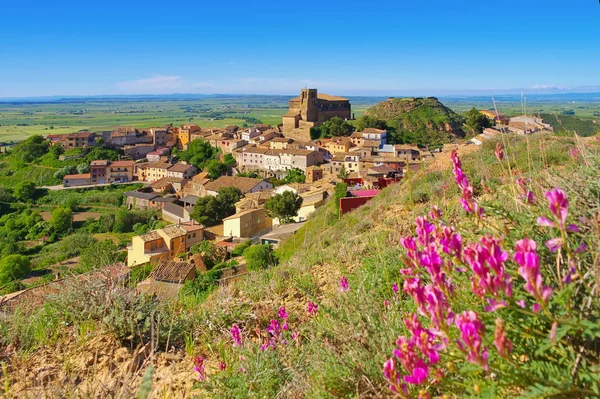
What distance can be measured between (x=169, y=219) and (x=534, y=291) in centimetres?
4649

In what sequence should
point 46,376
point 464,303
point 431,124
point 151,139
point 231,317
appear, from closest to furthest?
1. point 464,303
2. point 46,376
3. point 231,317
4. point 431,124
5. point 151,139

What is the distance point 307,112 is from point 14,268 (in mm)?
50135

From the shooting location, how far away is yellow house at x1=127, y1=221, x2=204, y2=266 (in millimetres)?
26141

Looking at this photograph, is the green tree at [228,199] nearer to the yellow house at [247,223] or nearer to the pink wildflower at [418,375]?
the yellow house at [247,223]

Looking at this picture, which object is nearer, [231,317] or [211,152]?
[231,317]

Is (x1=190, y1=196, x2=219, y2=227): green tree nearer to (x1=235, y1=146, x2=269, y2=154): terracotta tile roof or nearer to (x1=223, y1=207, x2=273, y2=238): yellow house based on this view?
(x1=223, y1=207, x2=273, y2=238): yellow house

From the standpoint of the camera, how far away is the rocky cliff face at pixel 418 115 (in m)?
66.8

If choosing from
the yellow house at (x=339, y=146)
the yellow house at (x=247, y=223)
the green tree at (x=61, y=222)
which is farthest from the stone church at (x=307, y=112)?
the yellow house at (x=247, y=223)

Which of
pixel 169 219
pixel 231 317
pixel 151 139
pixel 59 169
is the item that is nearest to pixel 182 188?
pixel 169 219

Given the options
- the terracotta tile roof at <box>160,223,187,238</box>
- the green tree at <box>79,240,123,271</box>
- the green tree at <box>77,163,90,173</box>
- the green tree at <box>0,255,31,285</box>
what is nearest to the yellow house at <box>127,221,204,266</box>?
the terracotta tile roof at <box>160,223,187,238</box>

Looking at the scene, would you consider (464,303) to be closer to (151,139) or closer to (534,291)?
(534,291)

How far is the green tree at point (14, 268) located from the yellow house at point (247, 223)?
1336 cm

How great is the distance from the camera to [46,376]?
3.05 meters

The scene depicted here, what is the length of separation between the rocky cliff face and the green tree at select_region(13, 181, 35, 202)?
155ft
